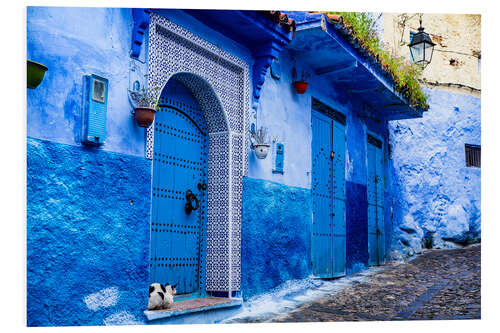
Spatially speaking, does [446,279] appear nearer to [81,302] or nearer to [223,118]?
[223,118]

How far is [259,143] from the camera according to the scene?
Answer: 599 cm

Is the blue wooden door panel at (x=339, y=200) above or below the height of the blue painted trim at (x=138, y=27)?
below

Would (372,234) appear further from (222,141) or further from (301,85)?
(222,141)

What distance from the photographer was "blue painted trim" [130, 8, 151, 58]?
14.4 feet

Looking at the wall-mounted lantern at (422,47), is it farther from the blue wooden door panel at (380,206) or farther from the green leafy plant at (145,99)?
the green leafy plant at (145,99)

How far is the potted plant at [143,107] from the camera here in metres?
4.35

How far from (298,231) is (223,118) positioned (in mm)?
1977

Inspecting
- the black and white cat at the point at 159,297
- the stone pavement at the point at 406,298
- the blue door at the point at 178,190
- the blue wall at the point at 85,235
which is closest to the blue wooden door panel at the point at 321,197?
the stone pavement at the point at 406,298

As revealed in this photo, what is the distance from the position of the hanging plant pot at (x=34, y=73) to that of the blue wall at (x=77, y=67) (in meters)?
0.09

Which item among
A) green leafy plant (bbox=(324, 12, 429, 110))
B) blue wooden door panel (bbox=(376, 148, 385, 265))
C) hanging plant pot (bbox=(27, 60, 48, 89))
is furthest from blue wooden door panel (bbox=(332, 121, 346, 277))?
hanging plant pot (bbox=(27, 60, 48, 89))

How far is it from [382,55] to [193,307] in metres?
5.43

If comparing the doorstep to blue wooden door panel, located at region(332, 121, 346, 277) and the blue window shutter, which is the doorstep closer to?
the blue window shutter

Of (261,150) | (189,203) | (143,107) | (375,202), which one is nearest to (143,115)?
(143,107)

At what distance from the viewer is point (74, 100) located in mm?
Result: 3861
